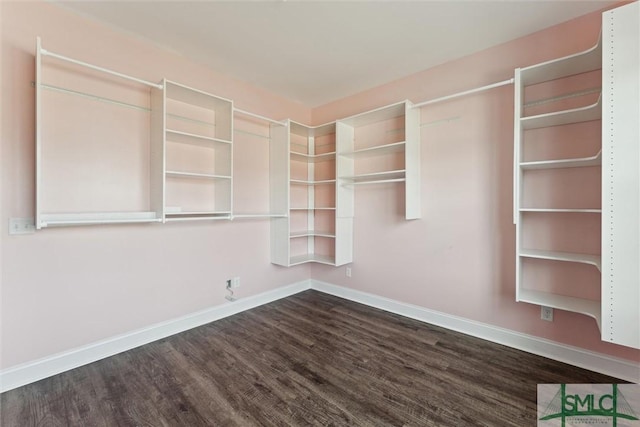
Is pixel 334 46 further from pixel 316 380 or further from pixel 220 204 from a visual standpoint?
pixel 316 380

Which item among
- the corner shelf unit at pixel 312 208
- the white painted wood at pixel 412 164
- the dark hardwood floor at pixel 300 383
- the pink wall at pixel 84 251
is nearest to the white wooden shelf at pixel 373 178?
the white painted wood at pixel 412 164

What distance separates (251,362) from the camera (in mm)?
2199

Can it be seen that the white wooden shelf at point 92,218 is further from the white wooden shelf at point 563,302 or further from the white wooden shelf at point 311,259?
the white wooden shelf at point 563,302

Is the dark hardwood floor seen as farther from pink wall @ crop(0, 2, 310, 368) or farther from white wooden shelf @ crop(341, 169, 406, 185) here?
white wooden shelf @ crop(341, 169, 406, 185)

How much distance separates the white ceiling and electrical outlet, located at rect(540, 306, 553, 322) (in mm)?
2386

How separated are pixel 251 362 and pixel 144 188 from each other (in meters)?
1.81

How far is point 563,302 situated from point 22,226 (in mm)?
4035

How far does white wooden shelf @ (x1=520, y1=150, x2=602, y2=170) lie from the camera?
6.04 ft

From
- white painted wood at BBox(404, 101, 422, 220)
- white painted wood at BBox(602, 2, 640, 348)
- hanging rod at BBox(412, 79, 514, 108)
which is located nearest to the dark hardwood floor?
white painted wood at BBox(602, 2, 640, 348)

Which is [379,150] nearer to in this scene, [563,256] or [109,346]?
[563,256]

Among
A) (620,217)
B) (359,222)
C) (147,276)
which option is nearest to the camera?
(620,217)

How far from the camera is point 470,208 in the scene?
2.65 m

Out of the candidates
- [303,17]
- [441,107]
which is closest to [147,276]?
[303,17]

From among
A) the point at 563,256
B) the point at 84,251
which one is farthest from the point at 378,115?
the point at 84,251
